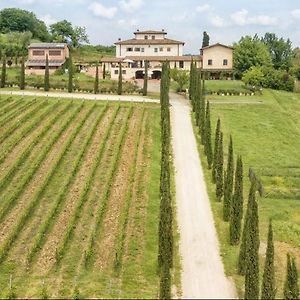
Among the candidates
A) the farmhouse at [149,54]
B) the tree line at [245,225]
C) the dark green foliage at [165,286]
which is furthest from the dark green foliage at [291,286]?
the farmhouse at [149,54]

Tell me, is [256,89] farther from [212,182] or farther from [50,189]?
[50,189]

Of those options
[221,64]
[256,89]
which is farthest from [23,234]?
[221,64]

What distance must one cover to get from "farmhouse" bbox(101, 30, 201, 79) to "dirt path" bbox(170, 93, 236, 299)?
45261 millimetres

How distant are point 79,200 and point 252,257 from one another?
16212 millimetres

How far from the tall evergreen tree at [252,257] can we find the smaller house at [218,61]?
245 feet

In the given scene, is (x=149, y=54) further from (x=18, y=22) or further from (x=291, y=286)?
(x=291, y=286)

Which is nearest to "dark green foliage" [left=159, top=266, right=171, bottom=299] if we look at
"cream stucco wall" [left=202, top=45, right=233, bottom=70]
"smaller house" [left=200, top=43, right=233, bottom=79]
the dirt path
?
the dirt path

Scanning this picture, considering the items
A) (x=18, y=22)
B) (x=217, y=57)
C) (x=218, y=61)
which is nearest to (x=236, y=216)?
(x=218, y=61)

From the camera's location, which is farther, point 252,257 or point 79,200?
point 79,200

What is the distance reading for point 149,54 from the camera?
10550 cm

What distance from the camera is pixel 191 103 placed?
68312 millimetres

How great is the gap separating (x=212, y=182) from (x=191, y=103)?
1094 inches

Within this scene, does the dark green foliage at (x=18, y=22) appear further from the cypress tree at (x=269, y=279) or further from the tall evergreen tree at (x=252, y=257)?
the cypress tree at (x=269, y=279)

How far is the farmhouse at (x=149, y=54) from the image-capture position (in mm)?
97250
